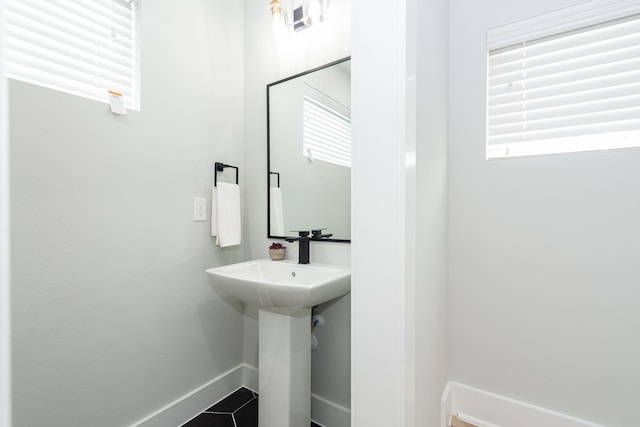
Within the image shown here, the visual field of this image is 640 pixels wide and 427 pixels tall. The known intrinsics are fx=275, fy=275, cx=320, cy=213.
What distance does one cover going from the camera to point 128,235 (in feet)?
4.26

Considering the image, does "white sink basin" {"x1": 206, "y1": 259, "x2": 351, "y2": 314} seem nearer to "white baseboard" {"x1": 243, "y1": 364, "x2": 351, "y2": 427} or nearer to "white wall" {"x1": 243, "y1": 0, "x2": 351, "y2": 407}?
"white wall" {"x1": 243, "y1": 0, "x2": 351, "y2": 407}

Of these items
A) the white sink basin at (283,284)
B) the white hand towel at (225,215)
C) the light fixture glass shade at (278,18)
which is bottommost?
the white sink basin at (283,284)

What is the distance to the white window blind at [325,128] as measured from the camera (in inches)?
60.9

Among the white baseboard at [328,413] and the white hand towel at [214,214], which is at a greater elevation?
the white hand towel at [214,214]

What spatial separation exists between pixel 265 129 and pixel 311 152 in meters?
0.38

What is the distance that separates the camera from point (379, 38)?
2.66 feet

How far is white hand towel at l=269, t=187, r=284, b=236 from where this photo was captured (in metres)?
1.72

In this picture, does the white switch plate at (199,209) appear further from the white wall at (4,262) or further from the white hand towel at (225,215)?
the white wall at (4,262)

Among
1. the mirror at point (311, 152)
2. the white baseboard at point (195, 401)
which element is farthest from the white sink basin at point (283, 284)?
the white baseboard at point (195, 401)

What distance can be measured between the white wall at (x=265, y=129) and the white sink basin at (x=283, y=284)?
16 cm

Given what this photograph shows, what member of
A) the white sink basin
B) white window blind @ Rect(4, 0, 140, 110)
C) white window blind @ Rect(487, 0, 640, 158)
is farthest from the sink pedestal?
white window blind @ Rect(487, 0, 640, 158)

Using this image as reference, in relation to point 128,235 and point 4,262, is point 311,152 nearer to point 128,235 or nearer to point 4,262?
point 128,235

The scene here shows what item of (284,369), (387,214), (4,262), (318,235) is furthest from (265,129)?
(4,262)

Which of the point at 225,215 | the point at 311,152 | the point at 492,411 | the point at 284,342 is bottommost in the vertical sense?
the point at 492,411
